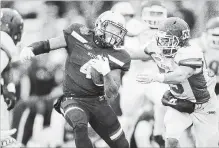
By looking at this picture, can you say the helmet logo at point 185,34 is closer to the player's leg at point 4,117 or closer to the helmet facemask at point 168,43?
the helmet facemask at point 168,43

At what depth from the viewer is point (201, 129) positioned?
11.6 feet

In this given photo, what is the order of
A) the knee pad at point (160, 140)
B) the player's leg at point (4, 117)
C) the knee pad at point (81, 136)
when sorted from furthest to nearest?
the player's leg at point (4, 117), the knee pad at point (160, 140), the knee pad at point (81, 136)

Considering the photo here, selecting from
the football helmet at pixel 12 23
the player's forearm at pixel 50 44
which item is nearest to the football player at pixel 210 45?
the player's forearm at pixel 50 44

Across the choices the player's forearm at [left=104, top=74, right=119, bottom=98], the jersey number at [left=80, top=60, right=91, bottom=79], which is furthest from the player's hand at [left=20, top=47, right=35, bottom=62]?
the player's forearm at [left=104, top=74, right=119, bottom=98]

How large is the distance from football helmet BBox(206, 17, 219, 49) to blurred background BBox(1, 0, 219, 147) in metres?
0.04

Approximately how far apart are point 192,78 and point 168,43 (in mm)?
326

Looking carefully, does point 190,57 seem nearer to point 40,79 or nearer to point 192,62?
point 192,62

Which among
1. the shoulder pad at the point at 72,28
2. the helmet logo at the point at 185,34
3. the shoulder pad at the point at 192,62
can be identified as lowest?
the shoulder pad at the point at 192,62

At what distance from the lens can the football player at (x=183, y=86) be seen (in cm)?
335

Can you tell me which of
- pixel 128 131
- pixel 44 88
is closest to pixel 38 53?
pixel 44 88

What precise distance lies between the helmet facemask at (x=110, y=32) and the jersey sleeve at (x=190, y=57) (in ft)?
1.53

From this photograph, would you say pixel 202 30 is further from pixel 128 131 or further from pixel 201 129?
pixel 128 131

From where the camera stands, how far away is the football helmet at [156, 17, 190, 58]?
3385 mm

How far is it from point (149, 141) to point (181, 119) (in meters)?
0.33
